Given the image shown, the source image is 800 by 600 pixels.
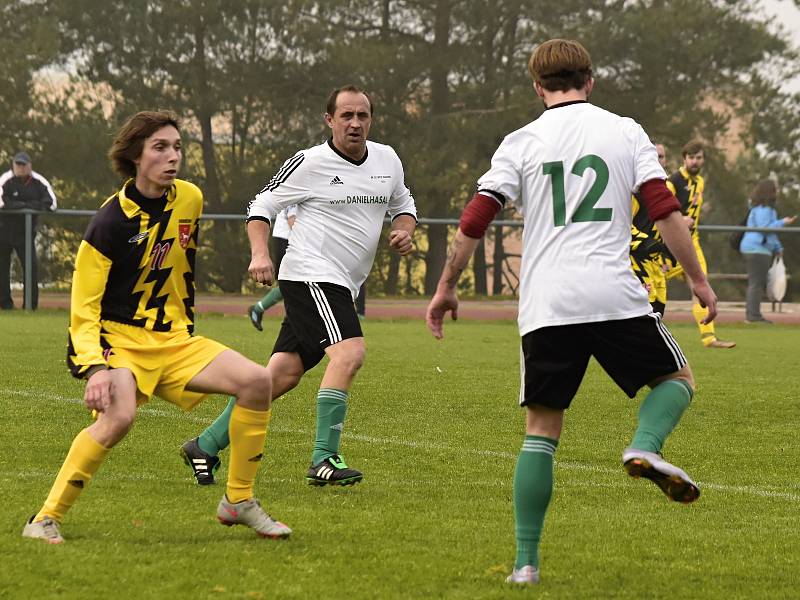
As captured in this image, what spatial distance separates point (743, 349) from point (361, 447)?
9.24m

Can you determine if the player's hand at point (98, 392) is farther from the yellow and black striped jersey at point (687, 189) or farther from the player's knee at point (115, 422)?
the yellow and black striped jersey at point (687, 189)

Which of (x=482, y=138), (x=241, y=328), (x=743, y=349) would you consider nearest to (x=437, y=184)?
(x=482, y=138)

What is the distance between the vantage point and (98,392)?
5.18 meters

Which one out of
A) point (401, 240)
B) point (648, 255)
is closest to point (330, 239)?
point (401, 240)

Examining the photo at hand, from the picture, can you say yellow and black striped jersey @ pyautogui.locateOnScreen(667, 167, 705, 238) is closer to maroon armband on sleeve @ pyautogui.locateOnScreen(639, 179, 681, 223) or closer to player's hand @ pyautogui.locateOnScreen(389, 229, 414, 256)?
player's hand @ pyautogui.locateOnScreen(389, 229, 414, 256)

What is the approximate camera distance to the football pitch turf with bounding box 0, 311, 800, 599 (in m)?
4.87

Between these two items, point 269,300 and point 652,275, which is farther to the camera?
point 269,300

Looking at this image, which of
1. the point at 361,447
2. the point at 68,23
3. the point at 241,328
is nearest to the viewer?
the point at 361,447

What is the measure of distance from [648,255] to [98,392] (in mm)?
8934

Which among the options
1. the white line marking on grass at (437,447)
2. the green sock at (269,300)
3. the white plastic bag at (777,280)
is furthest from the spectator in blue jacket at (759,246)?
the white line marking on grass at (437,447)

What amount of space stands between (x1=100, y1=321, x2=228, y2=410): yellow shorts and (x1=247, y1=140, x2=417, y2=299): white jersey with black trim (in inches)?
73.3

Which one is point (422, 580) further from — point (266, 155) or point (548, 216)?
point (266, 155)

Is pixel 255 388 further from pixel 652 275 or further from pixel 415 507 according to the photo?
pixel 652 275

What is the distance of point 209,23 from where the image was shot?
33688 millimetres
